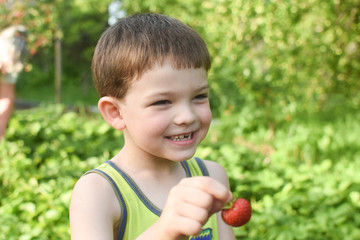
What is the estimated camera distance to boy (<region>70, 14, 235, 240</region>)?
3.91 feet

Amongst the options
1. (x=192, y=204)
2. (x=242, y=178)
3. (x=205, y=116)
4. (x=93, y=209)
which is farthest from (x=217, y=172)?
(x=242, y=178)

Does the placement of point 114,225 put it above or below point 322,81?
above

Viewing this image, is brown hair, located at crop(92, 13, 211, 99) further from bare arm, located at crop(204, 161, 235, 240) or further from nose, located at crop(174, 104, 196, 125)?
bare arm, located at crop(204, 161, 235, 240)

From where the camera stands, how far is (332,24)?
6.02m

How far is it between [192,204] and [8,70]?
3224 mm

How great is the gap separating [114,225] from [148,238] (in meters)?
0.24

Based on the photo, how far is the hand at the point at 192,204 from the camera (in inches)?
36.2

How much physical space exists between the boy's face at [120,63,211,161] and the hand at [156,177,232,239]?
0.27 meters

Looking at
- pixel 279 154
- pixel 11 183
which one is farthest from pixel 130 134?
pixel 279 154

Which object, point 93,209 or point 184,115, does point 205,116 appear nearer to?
point 184,115

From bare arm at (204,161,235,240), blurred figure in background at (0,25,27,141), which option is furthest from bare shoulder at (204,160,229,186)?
blurred figure in background at (0,25,27,141)

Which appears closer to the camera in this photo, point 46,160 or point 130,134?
point 130,134

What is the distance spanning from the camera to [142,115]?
122cm

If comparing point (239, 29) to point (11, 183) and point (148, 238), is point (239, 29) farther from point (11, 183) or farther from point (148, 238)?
point (148, 238)
